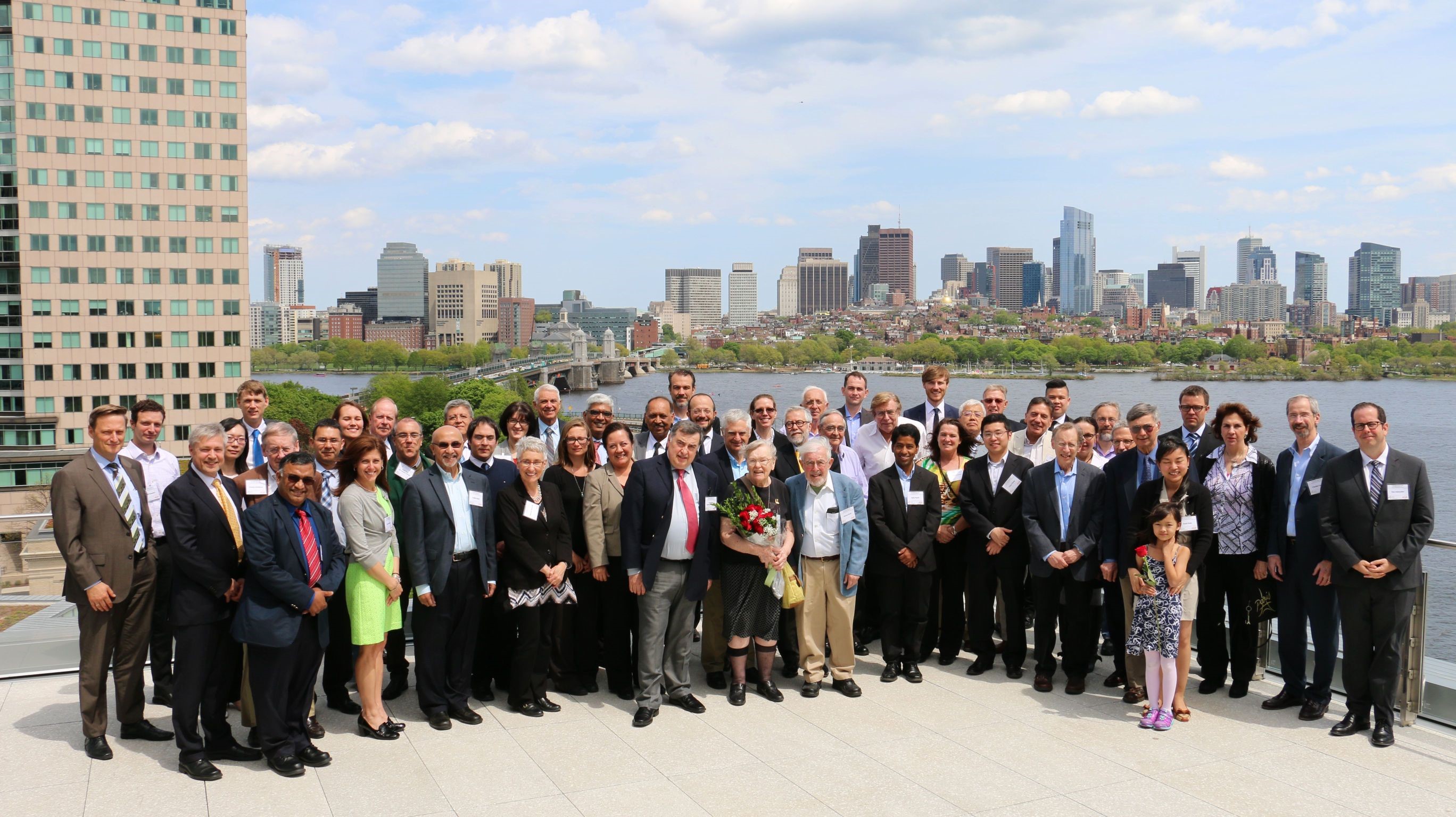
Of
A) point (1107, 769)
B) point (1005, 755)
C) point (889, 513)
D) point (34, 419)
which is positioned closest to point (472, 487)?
point (889, 513)

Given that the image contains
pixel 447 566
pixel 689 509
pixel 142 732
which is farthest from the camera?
pixel 689 509

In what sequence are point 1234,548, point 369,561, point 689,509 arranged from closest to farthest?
point 369,561, point 689,509, point 1234,548

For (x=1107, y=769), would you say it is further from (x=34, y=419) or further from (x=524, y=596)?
(x=34, y=419)

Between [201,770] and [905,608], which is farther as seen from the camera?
[905,608]

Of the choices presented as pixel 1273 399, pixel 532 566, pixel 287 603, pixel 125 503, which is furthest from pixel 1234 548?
pixel 1273 399

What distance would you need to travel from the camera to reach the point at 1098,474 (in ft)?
18.7

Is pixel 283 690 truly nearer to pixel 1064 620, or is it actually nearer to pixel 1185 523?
pixel 1064 620

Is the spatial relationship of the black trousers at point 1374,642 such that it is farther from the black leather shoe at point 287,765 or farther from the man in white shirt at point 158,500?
the man in white shirt at point 158,500

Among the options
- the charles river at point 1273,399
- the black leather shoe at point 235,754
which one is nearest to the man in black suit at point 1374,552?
the black leather shoe at point 235,754

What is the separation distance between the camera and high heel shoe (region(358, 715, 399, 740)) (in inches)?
193

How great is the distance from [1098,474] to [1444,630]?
21.6 m

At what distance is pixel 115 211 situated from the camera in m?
47.9

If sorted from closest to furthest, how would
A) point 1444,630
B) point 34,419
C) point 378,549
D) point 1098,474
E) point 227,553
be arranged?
point 227,553 → point 378,549 → point 1098,474 → point 1444,630 → point 34,419

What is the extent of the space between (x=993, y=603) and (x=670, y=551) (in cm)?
202
